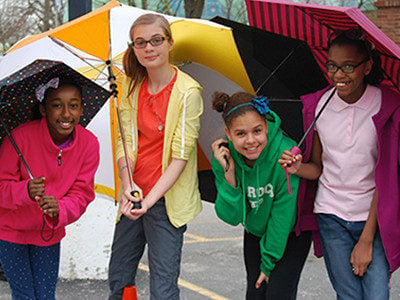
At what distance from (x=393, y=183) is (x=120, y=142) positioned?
154cm

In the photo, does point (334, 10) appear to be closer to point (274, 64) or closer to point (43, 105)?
point (274, 64)

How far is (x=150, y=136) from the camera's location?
11.8 feet


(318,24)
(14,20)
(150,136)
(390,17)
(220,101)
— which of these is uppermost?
(14,20)

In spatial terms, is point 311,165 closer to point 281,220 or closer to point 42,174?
point 281,220

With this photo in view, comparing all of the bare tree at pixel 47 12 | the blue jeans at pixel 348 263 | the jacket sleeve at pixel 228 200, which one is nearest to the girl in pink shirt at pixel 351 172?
the blue jeans at pixel 348 263

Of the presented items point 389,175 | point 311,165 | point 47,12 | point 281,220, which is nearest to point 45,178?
point 281,220

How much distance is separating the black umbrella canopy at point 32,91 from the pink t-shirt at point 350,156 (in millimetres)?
1331

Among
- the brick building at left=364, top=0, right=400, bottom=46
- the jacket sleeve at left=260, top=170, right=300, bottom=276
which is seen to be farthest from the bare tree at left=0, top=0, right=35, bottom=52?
A: the jacket sleeve at left=260, top=170, right=300, bottom=276

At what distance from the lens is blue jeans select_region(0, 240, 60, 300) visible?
3.53m

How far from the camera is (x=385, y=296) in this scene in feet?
10.0

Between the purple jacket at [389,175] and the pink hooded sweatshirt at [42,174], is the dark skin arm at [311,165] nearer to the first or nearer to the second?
the purple jacket at [389,175]

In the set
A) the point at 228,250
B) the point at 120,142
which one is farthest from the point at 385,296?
the point at 228,250

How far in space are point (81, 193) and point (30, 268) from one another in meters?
0.54

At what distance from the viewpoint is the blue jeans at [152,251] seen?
11.6 ft
